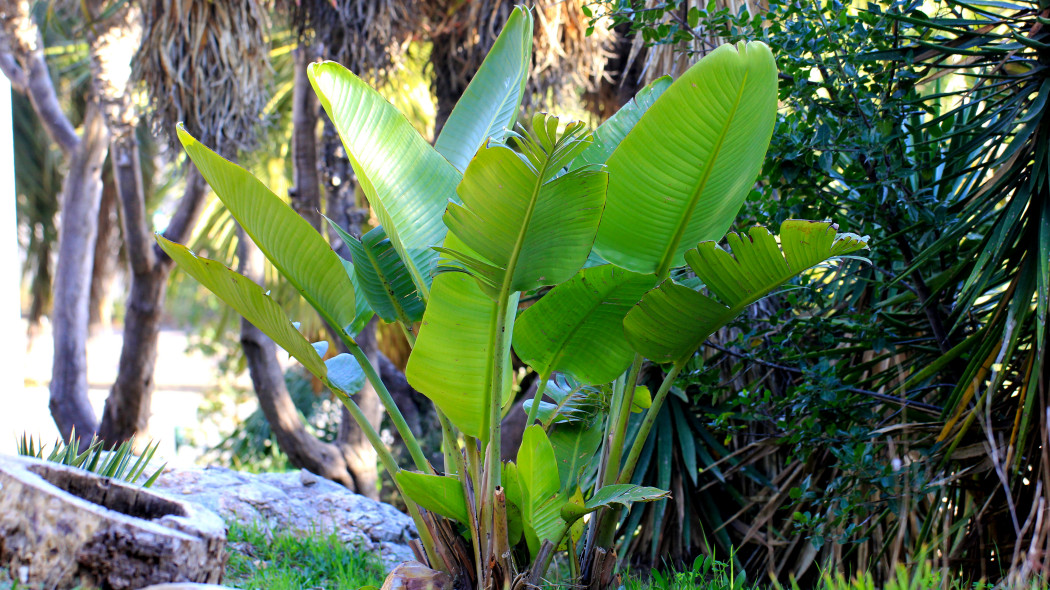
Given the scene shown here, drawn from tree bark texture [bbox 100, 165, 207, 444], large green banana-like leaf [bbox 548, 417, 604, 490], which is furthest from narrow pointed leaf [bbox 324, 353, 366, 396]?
tree bark texture [bbox 100, 165, 207, 444]

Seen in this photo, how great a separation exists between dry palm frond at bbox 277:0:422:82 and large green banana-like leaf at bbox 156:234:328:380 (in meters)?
3.29

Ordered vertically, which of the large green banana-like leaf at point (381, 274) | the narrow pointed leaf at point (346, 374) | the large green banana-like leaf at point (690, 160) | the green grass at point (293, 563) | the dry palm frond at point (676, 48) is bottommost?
the green grass at point (293, 563)

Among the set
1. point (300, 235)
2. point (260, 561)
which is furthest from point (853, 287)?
point (260, 561)

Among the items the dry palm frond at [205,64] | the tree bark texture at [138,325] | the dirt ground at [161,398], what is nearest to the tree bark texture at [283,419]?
the dirt ground at [161,398]

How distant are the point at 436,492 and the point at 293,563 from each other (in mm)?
1876

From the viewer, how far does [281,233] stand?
256 cm

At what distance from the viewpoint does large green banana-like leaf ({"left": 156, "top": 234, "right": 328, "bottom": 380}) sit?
2.49 m

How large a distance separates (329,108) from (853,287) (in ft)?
8.88

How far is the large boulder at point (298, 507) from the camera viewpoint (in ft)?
15.0

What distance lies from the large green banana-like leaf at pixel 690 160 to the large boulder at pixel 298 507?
2563mm

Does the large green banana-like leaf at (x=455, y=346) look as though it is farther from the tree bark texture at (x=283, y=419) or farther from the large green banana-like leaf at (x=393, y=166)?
the tree bark texture at (x=283, y=419)

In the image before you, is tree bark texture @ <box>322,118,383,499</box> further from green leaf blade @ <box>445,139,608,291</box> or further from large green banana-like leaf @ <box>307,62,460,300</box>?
green leaf blade @ <box>445,139,608,291</box>

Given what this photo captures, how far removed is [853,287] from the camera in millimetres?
3873

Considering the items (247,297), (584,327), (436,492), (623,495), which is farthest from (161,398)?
(623,495)
